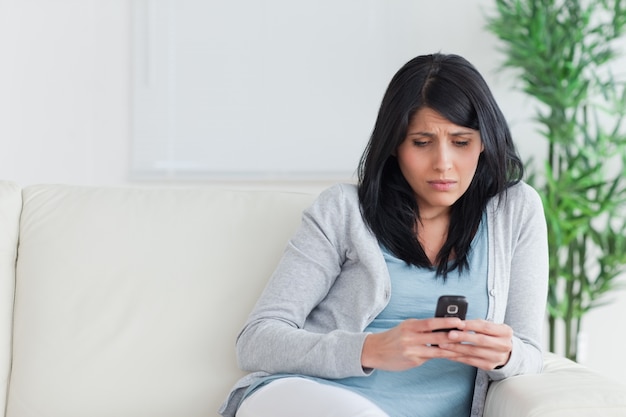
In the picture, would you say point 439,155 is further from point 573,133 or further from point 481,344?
point 573,133

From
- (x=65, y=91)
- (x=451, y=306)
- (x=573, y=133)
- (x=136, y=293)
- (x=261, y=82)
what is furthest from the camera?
(x=65, y=91)

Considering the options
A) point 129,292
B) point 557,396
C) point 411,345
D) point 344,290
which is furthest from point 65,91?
Result: point 557,396

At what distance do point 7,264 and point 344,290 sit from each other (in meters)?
0.74

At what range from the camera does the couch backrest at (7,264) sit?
5.90 feet

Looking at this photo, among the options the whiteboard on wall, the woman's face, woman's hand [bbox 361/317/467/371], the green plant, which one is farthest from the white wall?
woman's hand [bbox 361/317/467/371]

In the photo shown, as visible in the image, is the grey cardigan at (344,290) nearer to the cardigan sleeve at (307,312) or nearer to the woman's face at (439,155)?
the cardigan sleeve at (307,312)

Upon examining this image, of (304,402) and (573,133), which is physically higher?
(573,133)

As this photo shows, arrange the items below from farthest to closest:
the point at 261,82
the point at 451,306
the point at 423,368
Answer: the point at 261,82 → the point at 423,368 → the point at 451,306

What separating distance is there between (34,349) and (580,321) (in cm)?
195

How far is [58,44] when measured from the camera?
3.49 meters

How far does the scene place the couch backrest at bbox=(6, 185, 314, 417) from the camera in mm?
1732

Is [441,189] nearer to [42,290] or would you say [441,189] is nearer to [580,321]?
[42,290]

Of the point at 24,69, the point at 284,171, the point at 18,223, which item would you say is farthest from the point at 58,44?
the point at 18,223

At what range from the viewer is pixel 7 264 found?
1854mm
